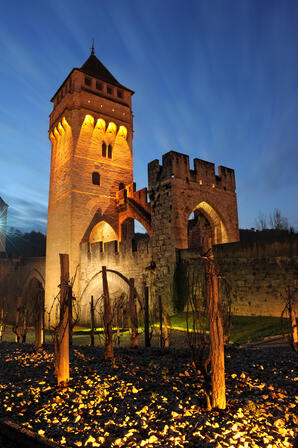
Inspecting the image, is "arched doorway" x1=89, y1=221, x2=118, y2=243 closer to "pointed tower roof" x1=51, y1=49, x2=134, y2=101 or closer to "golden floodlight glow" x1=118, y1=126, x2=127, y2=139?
"golden floodlight glow" x1=118, y1=126, x2=127, y2=139

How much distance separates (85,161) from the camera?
74.3 feet

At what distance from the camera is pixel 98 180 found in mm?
23047

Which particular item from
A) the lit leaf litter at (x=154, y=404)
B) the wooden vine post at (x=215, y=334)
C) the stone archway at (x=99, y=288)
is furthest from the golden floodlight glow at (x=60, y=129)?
the wooden vine post at (x=215, y=334)

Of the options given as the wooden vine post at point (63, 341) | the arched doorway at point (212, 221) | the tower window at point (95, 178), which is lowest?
the wooden vine post at point (63, 341)

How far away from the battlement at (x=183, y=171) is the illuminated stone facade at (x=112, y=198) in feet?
0.16

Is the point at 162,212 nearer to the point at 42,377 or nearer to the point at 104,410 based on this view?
the point at 42,377

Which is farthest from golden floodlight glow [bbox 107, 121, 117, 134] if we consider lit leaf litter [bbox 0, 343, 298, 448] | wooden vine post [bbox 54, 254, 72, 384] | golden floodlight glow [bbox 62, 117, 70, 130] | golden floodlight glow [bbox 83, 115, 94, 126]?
lit leaf litter [bbox 0, 343, 298, 448]

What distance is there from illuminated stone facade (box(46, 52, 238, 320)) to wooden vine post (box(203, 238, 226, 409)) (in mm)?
10072

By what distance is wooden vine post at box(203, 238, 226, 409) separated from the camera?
409 centimetres

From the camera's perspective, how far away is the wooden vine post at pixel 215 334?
4094 mm

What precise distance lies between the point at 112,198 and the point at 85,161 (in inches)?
129

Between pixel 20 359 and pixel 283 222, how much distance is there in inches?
1393

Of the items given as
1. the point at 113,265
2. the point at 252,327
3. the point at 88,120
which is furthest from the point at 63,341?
the point at 88,120

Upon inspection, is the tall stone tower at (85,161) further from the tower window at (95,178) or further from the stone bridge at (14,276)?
the stone bridge at (14,276)
